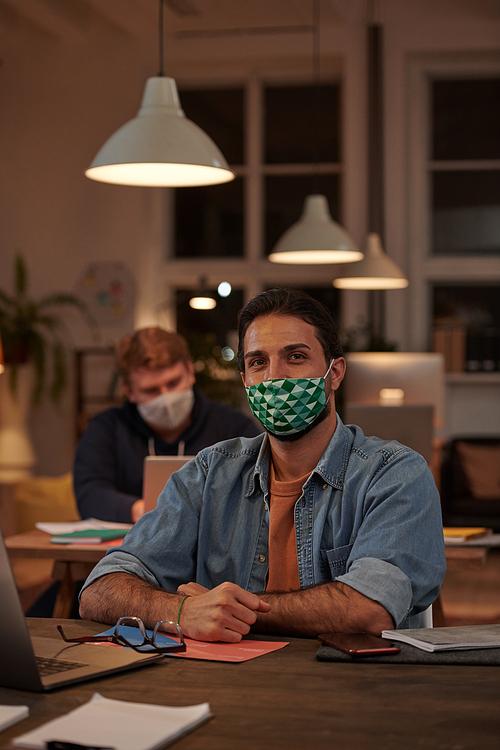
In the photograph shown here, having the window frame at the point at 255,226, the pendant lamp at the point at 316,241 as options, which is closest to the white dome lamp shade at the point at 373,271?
the pendant lamp at the point at 316,241

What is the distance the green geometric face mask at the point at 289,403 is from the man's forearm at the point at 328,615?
396 mm

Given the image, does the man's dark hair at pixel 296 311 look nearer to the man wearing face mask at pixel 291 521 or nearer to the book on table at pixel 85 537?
the man wearing face mask at pixel 291 521

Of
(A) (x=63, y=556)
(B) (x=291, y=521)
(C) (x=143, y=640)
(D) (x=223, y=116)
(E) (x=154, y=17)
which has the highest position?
(E) (x=154, y=17)

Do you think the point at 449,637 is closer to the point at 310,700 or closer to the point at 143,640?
the point at 310,700

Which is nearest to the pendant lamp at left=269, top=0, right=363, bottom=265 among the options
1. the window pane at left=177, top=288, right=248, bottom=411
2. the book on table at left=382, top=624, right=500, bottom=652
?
the window pane at left=177, top=288, right=248, bottom=411

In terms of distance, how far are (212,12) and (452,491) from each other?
14.1 ft

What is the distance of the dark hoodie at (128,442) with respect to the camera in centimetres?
315

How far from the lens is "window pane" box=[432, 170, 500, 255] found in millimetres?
7359

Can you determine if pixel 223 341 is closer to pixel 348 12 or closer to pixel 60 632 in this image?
pixel 348 12

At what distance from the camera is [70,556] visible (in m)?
2.57

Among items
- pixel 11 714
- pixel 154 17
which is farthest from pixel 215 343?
pixel 11 714

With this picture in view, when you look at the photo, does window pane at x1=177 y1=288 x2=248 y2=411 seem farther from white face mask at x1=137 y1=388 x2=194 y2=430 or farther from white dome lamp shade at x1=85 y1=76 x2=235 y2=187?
white dome lamp shade at x1=85 y1=76 x2=235 y2=187

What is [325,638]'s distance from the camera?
137cm

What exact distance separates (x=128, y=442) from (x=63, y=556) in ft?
2.41
